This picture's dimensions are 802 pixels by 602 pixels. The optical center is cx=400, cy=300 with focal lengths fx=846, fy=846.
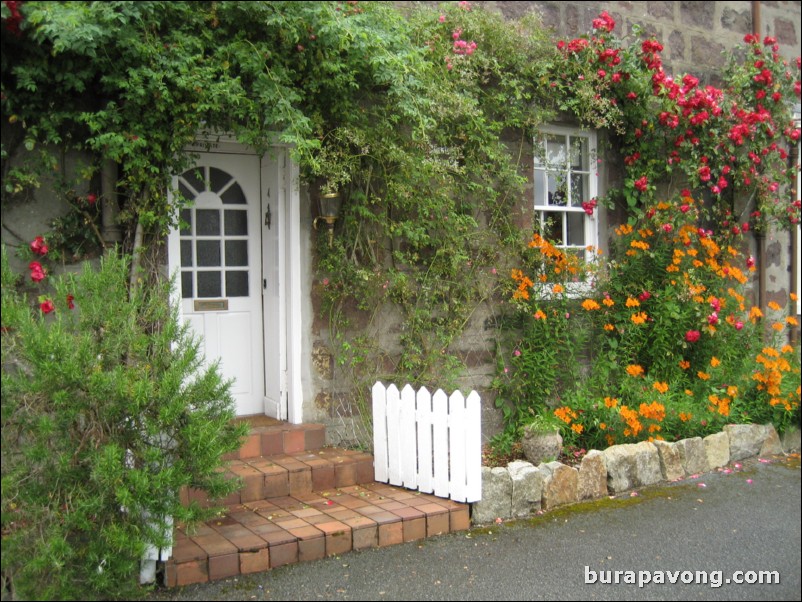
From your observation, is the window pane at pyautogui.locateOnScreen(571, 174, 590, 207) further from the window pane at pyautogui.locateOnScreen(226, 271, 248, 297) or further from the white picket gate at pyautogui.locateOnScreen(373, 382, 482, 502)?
the window pane at pyautogui.locateOnScreen(226, 271, 248, 297)

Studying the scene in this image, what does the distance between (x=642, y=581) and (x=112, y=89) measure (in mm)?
4273

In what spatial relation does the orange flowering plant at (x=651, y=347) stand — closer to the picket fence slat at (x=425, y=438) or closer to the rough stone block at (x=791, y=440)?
the rough stone block at (x=791, y=440)

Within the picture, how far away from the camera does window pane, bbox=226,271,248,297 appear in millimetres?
6504

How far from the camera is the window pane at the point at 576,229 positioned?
8.09 metres

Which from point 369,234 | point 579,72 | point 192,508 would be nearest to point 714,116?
point 579,72

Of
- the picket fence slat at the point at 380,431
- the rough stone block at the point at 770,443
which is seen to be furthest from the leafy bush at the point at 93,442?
the rough stone block at the point at 770,443

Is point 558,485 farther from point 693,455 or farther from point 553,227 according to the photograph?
point 553,227

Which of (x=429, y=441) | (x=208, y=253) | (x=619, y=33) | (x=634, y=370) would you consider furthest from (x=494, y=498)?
(x=619, y=33)

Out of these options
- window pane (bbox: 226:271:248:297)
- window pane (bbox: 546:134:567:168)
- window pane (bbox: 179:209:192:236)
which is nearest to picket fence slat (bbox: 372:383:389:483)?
window pane (bbox: 226:271:248:297)

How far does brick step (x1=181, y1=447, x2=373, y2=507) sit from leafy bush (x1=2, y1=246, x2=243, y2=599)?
3.47 ft

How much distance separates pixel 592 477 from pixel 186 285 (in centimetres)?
330

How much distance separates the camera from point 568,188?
798 centimetres

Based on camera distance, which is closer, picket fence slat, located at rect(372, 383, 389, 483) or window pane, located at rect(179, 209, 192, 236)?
picket fence slat, located at rect(372, 383, 389, 483)

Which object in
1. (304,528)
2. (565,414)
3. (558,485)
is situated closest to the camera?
(304,528)
